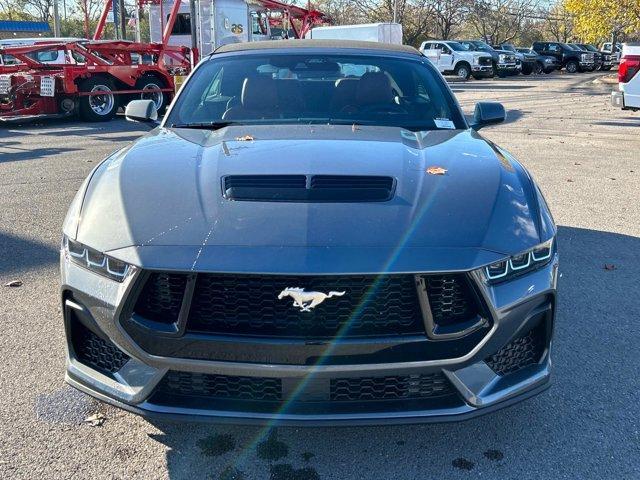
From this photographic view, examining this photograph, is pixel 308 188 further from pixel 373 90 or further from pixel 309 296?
pixel 373 90

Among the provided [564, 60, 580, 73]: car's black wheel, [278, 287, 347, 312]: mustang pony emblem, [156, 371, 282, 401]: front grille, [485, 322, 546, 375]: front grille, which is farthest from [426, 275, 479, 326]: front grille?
[564, 60, 580, 73]: car's black wheel

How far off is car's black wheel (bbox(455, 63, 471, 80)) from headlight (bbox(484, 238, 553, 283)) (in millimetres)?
33403

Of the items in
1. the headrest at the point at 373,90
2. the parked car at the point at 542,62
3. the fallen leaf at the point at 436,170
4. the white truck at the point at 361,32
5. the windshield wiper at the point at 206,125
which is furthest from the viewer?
the parked car at the point at 542,62

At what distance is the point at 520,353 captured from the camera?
2463mm

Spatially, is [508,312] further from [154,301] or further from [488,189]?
[154,301]

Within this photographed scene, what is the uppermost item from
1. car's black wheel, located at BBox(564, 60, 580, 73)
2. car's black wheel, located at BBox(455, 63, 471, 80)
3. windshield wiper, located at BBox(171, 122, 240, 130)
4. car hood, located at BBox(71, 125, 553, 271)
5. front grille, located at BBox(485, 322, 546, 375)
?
car's black wheel, located at BBox(564, 60, 580, 73)

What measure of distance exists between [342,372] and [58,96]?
540 inches

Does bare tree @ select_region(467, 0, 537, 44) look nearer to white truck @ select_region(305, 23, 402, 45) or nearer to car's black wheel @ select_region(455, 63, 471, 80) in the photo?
car's black wheel @ select_region(455, 63, 471, 80)

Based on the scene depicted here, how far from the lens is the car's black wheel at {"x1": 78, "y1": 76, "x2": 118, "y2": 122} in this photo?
14.3 meters

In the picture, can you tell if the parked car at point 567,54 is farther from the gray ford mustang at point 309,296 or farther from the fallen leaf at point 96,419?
the fallen leaf at point 96,419

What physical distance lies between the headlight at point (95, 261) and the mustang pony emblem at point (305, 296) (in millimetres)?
563

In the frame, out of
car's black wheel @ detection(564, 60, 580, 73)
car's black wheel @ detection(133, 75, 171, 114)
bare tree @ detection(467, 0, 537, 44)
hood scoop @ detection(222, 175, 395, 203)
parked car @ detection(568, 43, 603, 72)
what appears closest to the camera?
hood scoop @ detection(222, 175, 395, 203)

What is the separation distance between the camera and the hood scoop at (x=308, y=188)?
8.38ft

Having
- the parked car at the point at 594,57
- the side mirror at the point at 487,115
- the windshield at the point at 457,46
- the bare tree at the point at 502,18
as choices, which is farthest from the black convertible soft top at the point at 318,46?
the bare tree at the point at 502,18
